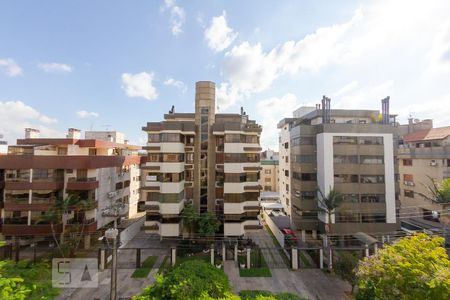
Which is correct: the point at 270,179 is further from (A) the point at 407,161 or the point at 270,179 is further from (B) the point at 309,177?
(A) the point at 407,161

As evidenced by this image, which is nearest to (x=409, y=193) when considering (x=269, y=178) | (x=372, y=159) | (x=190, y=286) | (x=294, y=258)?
(x=372, y=159)

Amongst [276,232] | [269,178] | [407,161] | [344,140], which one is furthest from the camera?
[269,178]

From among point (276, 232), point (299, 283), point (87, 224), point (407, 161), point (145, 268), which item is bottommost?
point (299, 283)

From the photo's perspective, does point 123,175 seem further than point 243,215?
Yes

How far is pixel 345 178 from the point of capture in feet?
100

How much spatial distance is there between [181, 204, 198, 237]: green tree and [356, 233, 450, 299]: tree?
1842 cm

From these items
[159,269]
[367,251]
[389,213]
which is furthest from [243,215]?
[389,213]

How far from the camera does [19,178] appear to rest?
2716cm

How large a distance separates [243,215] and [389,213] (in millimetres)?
21085

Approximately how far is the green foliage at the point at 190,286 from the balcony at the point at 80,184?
79.6 ft

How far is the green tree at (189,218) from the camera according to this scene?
86.8 feet

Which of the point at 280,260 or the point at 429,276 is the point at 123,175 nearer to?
the point at 280,260

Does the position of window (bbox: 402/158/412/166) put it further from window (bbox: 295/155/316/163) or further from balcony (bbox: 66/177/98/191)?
balcony (bbox: 66/177/98/191)

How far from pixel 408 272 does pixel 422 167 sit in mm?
35920
